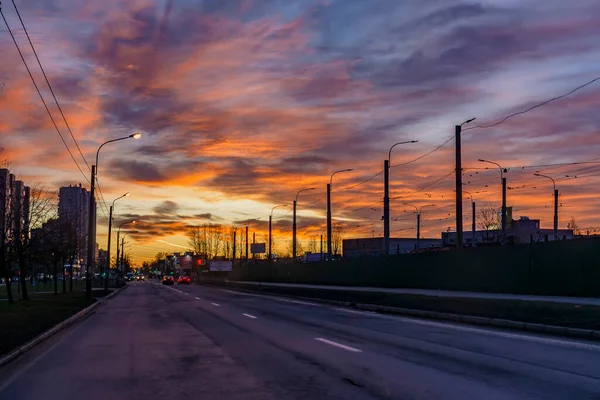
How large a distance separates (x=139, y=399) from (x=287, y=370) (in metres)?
3.19

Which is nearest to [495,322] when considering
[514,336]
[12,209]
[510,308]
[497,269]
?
[510,308]

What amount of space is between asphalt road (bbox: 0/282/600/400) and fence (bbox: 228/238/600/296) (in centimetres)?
1418

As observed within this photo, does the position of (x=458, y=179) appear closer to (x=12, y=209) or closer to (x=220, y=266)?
(x=12, y=209)

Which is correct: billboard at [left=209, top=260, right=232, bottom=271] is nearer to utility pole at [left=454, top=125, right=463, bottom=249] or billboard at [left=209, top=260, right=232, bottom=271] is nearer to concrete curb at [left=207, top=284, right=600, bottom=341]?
utility pole at [left=454, top=125, right=463, bottom=249]

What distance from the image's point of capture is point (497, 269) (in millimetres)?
38219

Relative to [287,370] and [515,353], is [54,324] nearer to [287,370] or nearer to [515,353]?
[287,370]

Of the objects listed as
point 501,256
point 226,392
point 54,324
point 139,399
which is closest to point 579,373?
point 226,392

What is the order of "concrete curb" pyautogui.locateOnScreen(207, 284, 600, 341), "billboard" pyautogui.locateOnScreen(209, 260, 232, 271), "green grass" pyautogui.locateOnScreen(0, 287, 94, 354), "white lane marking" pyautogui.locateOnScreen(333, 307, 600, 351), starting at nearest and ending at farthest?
1. "green grass" pyautogui.locateOnScreen(0, 287, 94, 354)
2. "white lane marking" pyautogui.locateOnScreen(333, 307, 600, 351)
3. "concrete curb" pyautogui.locateOnScreen(207, 284, 600, 341)
4. "billboard" pyautogui.locateOnScreen(209, 260, 232, 271)

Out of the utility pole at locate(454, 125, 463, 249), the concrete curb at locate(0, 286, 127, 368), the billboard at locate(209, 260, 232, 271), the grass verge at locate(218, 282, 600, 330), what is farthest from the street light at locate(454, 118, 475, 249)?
the billboard at locate(209, 260, 232, 271)

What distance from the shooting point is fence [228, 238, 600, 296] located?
31.7 m

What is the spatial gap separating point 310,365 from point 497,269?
28454 mm

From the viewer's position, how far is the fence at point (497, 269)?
104ft

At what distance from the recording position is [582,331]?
58.1 feet

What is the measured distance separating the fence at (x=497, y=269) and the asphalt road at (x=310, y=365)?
46.5 ft
